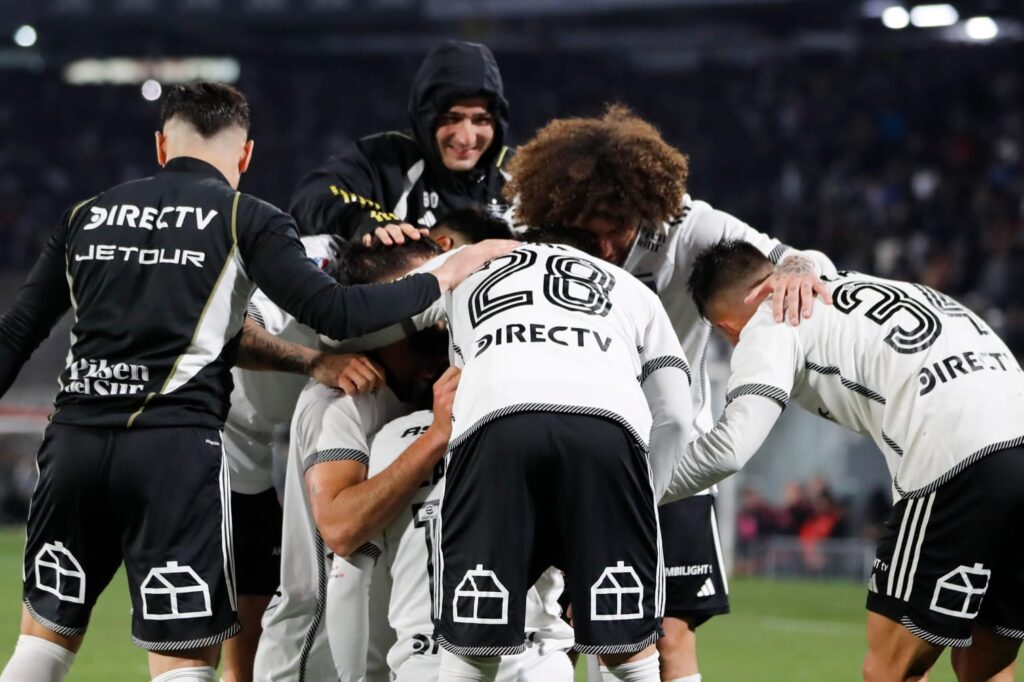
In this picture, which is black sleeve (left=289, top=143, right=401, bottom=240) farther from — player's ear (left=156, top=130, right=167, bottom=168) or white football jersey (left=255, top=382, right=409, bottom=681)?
player's ear (left=156, top=130, right=167, bottom=168)

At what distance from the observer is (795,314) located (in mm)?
4422

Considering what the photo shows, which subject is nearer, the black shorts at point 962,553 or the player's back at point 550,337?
the player's back at point 550,337

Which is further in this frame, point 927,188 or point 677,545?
point 927,188

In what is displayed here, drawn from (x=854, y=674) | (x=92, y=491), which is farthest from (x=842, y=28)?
(x=92, y=491)

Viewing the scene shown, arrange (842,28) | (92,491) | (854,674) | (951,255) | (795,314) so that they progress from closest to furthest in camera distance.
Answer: (92,491), (795,314), (854,674), (951,255), (842,28)

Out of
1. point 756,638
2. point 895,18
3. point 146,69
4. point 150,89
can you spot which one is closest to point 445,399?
point 756,638

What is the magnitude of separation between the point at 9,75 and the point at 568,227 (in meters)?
30.6

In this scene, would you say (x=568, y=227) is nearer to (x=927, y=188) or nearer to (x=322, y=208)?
Answer: (x=322, y=208)

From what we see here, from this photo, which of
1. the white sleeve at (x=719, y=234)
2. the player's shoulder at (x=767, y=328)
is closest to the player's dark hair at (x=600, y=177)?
the white sleeve at (x=719, y=234)

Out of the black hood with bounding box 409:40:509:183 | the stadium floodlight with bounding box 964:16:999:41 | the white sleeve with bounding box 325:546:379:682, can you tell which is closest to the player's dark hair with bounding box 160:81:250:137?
the white sleeve with bounding box 325:546:379:682

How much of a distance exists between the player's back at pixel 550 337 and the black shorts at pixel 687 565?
1192mm

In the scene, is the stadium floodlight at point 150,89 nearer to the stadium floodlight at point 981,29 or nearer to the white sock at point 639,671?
the stadium floodlight at point 981,29

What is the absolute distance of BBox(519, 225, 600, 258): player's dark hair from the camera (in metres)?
4.54

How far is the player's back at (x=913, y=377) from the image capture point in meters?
4.19
